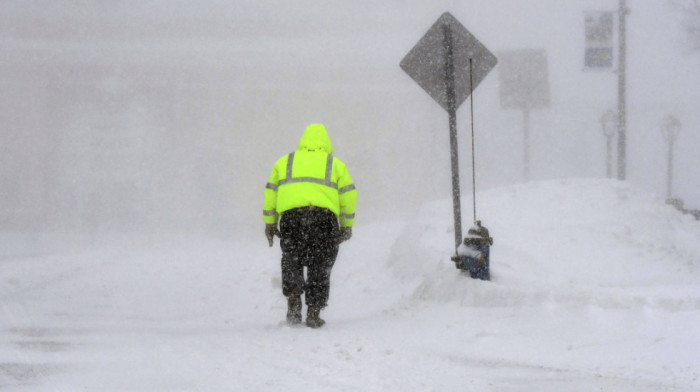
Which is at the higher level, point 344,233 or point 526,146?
point 344,233

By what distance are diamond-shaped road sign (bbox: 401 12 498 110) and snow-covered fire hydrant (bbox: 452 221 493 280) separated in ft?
4.26

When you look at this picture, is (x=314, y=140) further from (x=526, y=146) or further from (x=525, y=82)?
(x=525, y=82)

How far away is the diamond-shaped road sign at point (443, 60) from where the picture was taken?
307 inches

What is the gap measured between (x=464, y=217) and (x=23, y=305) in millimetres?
8895

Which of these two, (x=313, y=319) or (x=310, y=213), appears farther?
(x=313, y=319)

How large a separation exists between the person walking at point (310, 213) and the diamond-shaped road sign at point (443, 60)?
1437mm

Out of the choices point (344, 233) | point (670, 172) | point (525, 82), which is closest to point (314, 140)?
point (344, 233)

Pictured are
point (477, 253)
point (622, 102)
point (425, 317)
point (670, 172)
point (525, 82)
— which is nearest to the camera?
point (425, 317)

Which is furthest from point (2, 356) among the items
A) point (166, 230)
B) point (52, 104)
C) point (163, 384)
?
point (52, 104)

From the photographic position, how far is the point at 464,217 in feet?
51.8

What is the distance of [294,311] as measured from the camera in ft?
23.0

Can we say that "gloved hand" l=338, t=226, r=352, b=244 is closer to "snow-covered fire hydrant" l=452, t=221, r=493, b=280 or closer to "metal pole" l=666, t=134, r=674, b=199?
"snow-covered fire hydrant" l=452, t=221, r=493, b=280

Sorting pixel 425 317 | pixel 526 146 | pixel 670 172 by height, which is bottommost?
pixel 670 172

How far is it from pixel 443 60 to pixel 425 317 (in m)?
2.47
